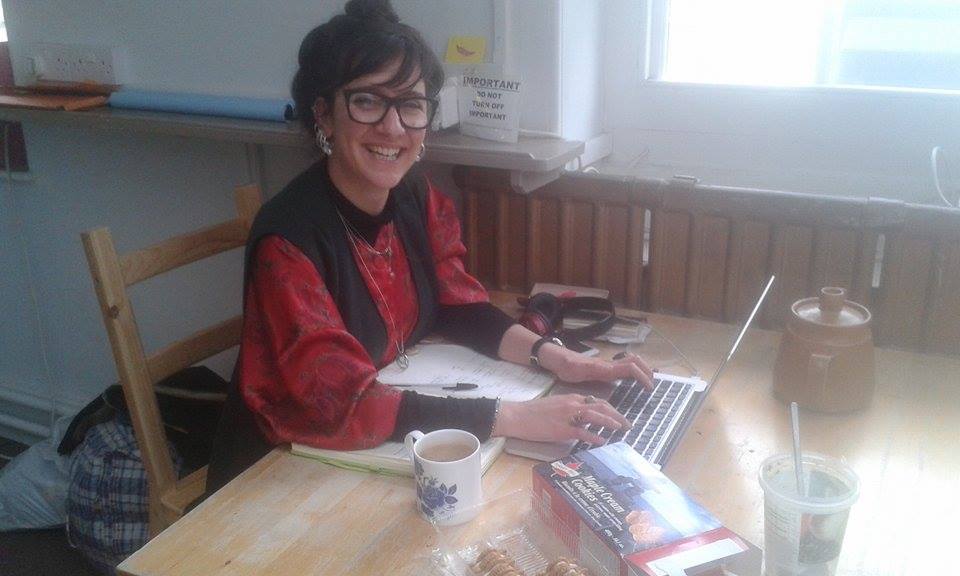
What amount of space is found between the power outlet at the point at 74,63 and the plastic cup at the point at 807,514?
189cm

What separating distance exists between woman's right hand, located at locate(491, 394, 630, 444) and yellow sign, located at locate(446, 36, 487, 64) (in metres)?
0.82

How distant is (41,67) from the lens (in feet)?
7.18

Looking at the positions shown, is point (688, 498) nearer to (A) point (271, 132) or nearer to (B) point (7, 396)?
(A) point (271, 132)

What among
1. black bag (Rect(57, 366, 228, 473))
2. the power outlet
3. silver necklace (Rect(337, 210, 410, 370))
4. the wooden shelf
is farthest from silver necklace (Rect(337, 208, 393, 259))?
the power outlet

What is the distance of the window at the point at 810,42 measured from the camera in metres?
1.57

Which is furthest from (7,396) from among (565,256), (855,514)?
(855,514)

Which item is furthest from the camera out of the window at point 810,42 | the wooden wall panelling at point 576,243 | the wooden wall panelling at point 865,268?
the wooden wall panelling at point 576,243

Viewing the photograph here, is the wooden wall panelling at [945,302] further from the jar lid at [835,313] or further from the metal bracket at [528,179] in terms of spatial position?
the metal bracket at [528,179]

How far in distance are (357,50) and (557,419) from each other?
2.08 ft

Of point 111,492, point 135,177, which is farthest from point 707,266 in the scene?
point 135,177

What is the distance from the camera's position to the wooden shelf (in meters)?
1.53

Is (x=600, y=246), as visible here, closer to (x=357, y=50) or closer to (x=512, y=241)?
(x=512, y=241)

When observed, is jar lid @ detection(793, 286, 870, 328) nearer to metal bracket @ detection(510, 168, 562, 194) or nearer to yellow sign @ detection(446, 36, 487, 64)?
metal bracket @ detection(510, 168, 562, 194)

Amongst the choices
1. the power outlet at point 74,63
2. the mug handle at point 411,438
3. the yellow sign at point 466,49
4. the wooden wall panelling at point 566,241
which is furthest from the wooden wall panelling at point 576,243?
the power outlet at point 74,63
